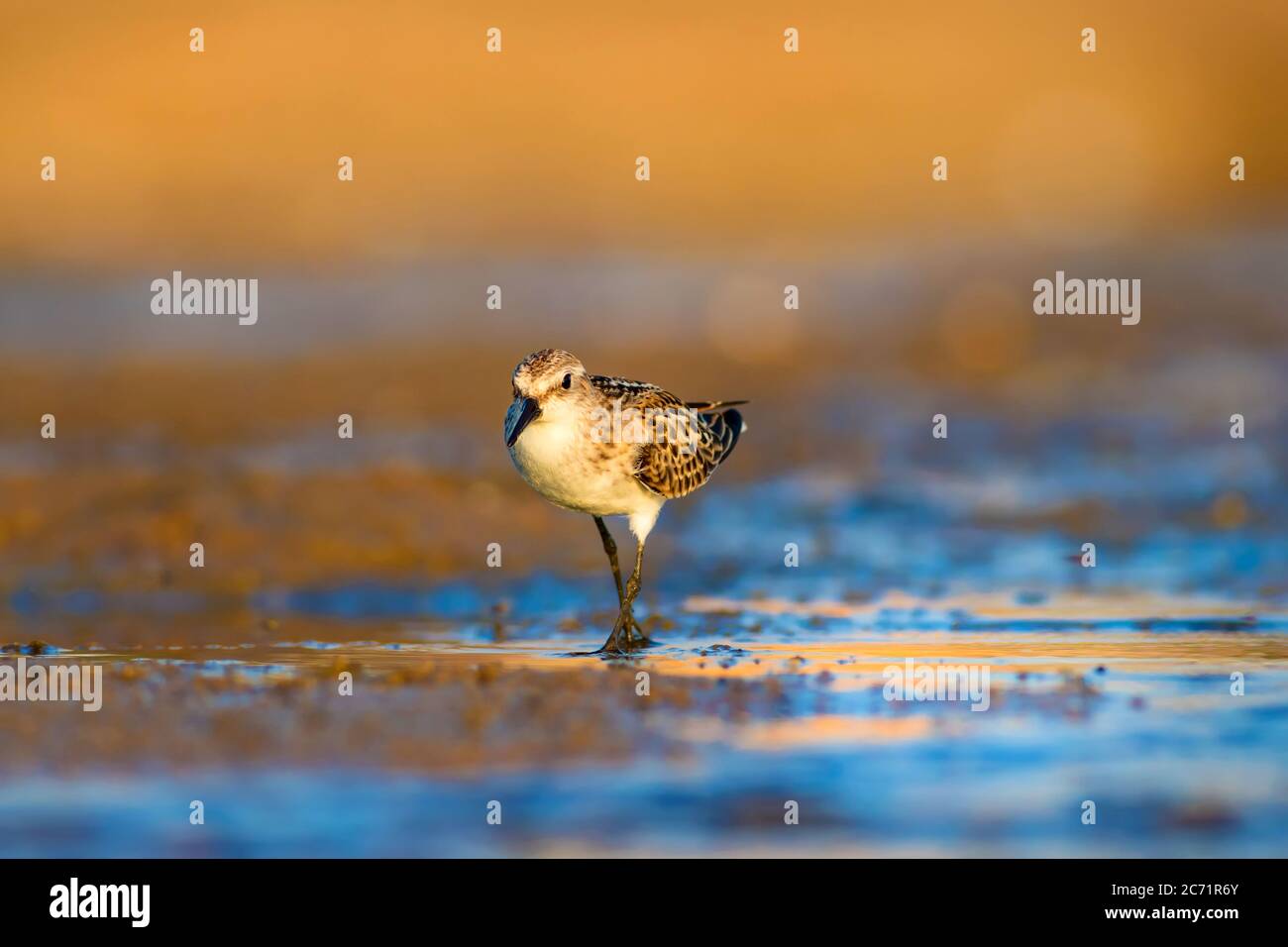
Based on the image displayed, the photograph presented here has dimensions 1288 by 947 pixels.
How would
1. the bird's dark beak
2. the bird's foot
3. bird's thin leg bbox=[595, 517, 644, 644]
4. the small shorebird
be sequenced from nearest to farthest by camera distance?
the bird's dark beak < the small shorebird < the bird's foot < bird's thin leg bbox=[595, 517, 644, 644]

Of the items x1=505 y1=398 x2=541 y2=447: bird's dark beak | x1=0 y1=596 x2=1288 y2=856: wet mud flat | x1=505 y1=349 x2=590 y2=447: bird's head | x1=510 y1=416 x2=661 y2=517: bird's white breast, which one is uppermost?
x1=505 y1=349 x2=590 y2=447: bird's head

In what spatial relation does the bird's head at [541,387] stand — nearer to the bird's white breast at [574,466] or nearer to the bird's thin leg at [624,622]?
the bird's white breast at [574,466]

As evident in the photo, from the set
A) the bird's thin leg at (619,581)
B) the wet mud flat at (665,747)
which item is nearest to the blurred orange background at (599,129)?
the bird's thin leg at (619,581)

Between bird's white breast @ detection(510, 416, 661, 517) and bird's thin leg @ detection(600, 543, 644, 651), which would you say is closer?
bird's white breast @ detection(510, 416, 661, 517)

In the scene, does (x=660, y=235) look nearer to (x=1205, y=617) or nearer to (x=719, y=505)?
(x=719, y=505)

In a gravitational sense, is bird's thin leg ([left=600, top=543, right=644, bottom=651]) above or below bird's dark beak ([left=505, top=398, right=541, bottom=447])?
below

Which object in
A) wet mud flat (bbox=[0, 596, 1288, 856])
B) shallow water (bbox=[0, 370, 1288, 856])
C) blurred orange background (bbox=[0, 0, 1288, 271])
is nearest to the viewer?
wet mud flat (bbox=[0, 596, 1288, 856])

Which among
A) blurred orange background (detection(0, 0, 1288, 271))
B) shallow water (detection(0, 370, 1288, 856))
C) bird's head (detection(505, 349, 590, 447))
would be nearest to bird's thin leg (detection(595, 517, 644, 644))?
shallow water (detection(0, 370, 1288, 856))

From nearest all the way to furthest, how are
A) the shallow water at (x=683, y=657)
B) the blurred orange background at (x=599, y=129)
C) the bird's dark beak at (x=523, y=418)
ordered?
the shallow water at (x=683, y=657) → the bird's dark beak at (x=523, y=418) → the blurred orange background at (x=599, y=129)

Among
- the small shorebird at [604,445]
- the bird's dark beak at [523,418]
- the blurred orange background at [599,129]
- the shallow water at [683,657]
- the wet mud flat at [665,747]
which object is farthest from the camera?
the blurred orange background at [599,129]

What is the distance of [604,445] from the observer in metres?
9.23

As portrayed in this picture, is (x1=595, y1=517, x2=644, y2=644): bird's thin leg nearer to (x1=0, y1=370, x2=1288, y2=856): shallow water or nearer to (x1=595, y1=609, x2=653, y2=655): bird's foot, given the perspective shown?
(x1=595, y1=609, x2=653, y2=655): bird's foot

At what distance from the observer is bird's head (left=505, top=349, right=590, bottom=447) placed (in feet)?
29.2

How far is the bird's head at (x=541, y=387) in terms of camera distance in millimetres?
8914
